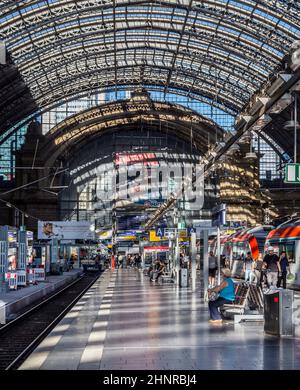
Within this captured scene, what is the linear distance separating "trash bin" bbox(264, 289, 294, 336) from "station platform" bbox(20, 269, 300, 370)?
0.29 metres

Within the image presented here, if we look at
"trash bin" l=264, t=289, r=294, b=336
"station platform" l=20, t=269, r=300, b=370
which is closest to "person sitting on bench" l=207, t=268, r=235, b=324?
"station platform" l=20, t=269, r=300, b=370

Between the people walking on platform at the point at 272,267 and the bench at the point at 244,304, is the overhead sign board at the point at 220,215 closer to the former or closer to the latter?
the people walking on platform at the point at 272,267

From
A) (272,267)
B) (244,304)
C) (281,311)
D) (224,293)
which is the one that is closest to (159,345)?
(281,311)

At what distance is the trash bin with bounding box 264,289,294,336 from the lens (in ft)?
52.2

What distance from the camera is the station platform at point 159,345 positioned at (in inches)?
485

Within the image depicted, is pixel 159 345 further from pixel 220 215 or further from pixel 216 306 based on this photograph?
pixel 220 215

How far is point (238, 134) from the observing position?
102 feet

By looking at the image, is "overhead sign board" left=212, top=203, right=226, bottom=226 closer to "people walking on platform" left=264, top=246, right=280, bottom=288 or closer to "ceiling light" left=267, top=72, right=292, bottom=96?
"people walking on platform" left=264, top=246, right=280, bottom=288

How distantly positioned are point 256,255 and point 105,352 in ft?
112

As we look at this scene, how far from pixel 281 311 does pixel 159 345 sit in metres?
2.83

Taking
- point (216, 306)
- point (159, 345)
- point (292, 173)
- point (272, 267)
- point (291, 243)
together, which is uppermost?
point (292, 173)

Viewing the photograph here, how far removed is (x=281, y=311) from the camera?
52.1ft
